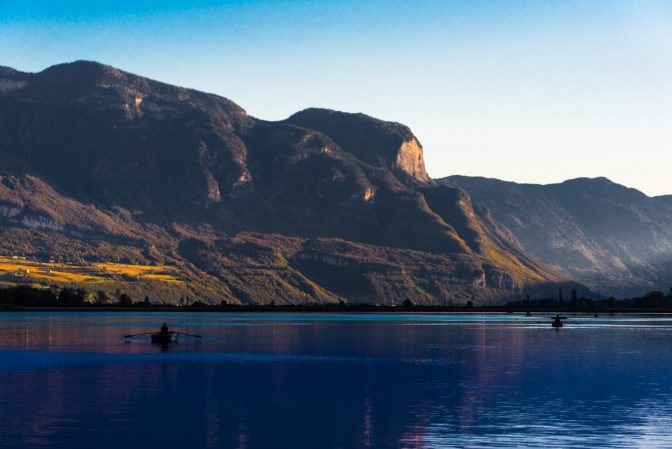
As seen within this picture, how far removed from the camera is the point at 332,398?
86375 mm

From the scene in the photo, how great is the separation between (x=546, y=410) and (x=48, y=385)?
44144mm

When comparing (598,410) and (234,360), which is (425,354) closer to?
(234,360)

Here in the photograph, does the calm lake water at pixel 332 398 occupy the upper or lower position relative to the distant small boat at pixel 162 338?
lower

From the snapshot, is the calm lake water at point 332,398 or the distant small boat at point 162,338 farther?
the distant small boat at point 162,338

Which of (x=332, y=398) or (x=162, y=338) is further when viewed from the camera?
(x=162, y=338)

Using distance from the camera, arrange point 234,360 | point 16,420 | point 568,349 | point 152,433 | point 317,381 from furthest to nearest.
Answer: point 568,349, point 234,360, point 317,381, point 16,420, point 152,433

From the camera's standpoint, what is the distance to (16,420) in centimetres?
7081

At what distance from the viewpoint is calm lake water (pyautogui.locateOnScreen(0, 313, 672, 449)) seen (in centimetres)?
6544

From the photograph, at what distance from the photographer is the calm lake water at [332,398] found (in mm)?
65438

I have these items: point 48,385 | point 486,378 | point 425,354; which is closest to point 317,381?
point 486,378

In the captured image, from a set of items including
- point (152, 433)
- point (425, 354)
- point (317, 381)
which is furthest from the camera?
point (425, 354)

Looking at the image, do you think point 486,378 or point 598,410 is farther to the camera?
point 486,378

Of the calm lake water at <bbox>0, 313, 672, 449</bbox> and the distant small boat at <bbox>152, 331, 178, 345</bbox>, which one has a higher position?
the distant small boat at <bbox>152, 331, 178, 345</bbox>

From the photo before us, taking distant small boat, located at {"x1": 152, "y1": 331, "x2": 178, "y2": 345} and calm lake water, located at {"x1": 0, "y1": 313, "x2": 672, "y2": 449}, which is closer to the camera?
calm lake water, located at {"x1": 0, "y1": 313, "x2": 672, "y2": 449}
